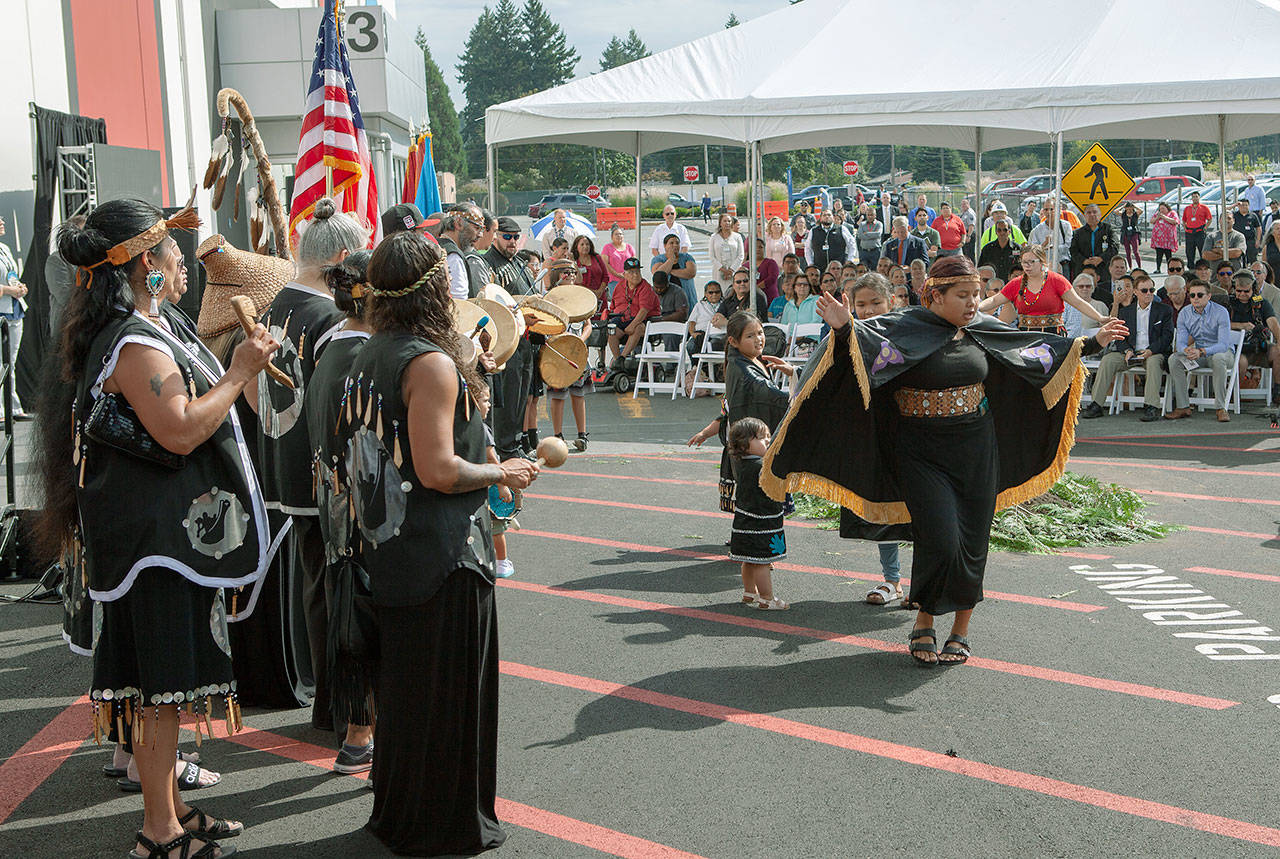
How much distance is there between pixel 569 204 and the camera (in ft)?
177

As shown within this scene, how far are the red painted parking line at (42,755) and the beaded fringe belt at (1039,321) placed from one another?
28.4 ft

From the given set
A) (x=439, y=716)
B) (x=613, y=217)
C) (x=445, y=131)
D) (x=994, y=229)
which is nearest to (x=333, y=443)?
(x=439, y=716)

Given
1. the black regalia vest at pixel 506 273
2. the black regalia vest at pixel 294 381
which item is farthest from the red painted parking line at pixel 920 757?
the black regalia vest at pixel 506 273

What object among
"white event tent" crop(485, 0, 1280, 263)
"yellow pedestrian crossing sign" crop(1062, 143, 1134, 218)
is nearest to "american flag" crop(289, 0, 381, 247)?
"white event tent" crop(485, 0, 1280, 263)

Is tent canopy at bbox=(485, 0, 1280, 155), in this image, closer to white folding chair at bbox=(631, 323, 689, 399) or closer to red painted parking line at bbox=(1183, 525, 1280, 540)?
white folding chair at bbox=(631, 323, 689, 399)

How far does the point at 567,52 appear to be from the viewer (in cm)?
13088

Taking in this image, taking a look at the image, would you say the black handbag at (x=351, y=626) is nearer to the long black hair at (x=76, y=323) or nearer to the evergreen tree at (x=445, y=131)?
the long black hair at (x=76, y=323)

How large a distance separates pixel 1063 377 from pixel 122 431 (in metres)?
4.63

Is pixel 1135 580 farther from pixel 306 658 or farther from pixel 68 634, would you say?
pixel 68 634

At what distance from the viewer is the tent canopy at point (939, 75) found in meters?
13.2

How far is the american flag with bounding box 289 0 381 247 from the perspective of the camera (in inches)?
307

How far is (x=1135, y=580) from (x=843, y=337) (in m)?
2.72

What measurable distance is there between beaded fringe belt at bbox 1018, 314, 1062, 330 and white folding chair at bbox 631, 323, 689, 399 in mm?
4478

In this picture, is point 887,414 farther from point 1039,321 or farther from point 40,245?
point 40,245
